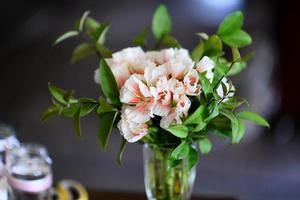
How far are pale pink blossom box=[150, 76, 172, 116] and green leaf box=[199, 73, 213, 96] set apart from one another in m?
0.05

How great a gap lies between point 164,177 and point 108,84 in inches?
8.5

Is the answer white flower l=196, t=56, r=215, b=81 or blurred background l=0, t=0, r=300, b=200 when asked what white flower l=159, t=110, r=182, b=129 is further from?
blurred background l=0, t=0, r=300, b=200

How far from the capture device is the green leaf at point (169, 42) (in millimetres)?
931

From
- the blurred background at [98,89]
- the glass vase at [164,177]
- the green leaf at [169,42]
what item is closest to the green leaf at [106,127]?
the glass vase at [164,177]

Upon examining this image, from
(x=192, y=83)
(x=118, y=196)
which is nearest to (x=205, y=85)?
(x=192, y=83)

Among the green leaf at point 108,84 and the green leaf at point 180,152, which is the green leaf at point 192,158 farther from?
the green leaf at point 108,84

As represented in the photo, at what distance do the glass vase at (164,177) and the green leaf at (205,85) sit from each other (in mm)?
165

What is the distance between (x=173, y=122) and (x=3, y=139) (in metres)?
0.40

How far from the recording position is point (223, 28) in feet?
2.84

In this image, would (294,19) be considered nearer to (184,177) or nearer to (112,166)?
(112,166)

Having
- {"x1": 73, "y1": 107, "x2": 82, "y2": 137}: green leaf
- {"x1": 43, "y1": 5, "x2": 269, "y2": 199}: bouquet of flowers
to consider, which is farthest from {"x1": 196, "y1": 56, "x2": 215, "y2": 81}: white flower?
{"x1": 73, "y1": 107, "x2": 82, "y2": 137}: green leaf

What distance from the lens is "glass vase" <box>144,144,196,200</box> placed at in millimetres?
867

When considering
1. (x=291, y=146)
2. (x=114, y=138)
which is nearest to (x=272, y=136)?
(x=291, y=146)

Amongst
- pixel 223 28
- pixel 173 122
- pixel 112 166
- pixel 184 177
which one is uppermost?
pixel 223 28
